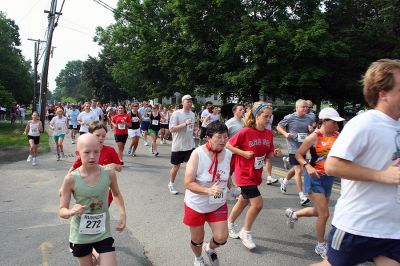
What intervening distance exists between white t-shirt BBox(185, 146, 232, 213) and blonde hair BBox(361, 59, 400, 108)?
5.82 feet

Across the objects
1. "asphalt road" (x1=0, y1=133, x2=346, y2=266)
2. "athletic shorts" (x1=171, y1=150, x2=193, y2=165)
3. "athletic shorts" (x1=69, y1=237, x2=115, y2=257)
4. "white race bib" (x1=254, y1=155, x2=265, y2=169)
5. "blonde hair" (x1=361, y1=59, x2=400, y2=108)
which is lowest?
"asphalt road" (x1=0, y1=133, x2=346, y2=266)

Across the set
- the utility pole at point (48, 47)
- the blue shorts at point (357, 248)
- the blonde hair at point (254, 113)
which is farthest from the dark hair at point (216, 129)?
the utility pole at point (48, 47)

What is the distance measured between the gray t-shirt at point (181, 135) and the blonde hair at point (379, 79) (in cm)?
562

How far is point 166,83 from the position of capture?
128ft

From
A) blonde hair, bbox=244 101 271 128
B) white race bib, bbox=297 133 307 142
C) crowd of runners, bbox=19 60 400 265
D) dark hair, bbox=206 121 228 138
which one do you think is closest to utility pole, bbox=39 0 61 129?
white race bib, bbox=297 133 307 142

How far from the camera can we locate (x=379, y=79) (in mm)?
2322

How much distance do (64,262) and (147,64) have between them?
33337 millimetres

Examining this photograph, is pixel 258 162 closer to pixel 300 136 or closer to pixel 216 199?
pixel 216 199

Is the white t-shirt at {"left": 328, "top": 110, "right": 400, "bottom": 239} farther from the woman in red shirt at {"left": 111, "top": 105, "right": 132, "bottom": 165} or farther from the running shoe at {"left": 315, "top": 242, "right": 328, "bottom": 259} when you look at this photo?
the woman in red shirt at {"left": 111, "top": 105, "right": 132, "bottom": 165}

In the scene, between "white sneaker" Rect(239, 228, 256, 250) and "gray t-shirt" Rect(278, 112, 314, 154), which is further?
"gray t-shirt" Rect(278, 112, 314, 154)

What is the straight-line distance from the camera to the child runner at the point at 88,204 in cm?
313

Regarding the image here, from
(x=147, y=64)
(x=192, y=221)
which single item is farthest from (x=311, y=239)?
(x=147, y=64)

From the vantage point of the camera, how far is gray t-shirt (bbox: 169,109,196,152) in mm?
7898

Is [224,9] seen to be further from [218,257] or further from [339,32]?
[218,257]
